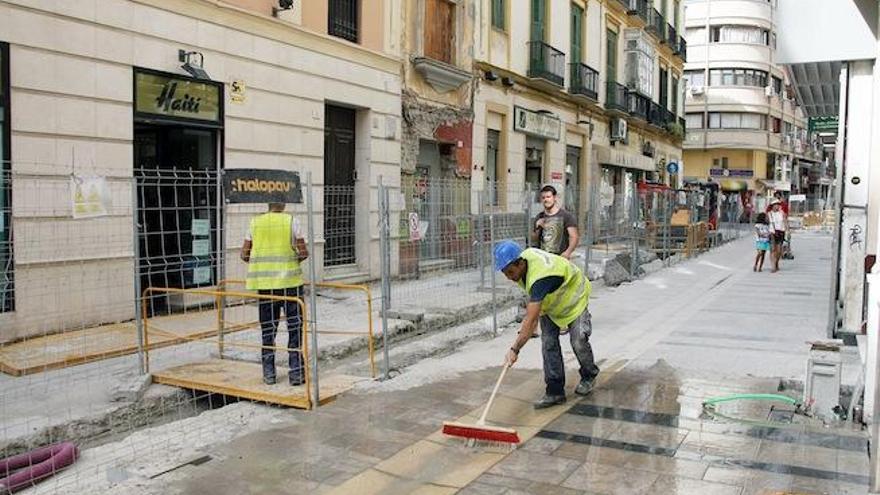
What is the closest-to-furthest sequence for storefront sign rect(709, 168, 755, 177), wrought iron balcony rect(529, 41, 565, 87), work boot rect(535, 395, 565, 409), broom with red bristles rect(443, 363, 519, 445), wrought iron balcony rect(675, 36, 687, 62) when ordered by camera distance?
broom with red bristles rect(443, 363, 519, 445)
work boot rect(535, 395, 565, 409)
wrought iron balcony rect(529, 41, 565, 87)
wrought iron balcony rect(675, 36, 687, 62)
storefront sign rect(709, 168, 755, 177)

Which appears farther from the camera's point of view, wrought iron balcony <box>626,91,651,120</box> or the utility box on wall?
wrought iron balcony <box>626,91,651,120</box>

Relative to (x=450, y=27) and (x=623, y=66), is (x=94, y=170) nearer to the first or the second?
(x=450, y=27)

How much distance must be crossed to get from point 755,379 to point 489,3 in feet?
40.8

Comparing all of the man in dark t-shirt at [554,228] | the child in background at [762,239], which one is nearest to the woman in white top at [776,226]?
the child in background at [762,239]

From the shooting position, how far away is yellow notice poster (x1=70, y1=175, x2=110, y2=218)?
5.81 metres

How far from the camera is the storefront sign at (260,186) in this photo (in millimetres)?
6113

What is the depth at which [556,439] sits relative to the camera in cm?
537

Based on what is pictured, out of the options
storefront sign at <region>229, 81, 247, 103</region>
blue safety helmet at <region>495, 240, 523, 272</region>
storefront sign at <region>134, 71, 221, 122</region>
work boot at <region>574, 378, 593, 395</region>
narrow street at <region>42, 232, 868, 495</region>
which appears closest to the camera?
narrow street at <region>42, 232, 868, 495</region>

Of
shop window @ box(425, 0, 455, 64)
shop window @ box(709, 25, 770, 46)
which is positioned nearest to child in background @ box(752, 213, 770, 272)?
shop window @ box(425, 0, 455, 64)

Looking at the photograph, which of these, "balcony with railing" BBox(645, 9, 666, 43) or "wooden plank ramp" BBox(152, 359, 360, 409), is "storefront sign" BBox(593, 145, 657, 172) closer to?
"balcony with railing" BBox(645, 9, 666, 43)

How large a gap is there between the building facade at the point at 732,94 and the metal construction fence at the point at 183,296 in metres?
40.6

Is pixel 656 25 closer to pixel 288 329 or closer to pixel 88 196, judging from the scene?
pixel 288 329

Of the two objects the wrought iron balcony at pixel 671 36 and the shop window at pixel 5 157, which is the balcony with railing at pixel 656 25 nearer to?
the wrought iron balcony at pixel 671 36

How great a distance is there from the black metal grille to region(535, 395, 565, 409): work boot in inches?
339
